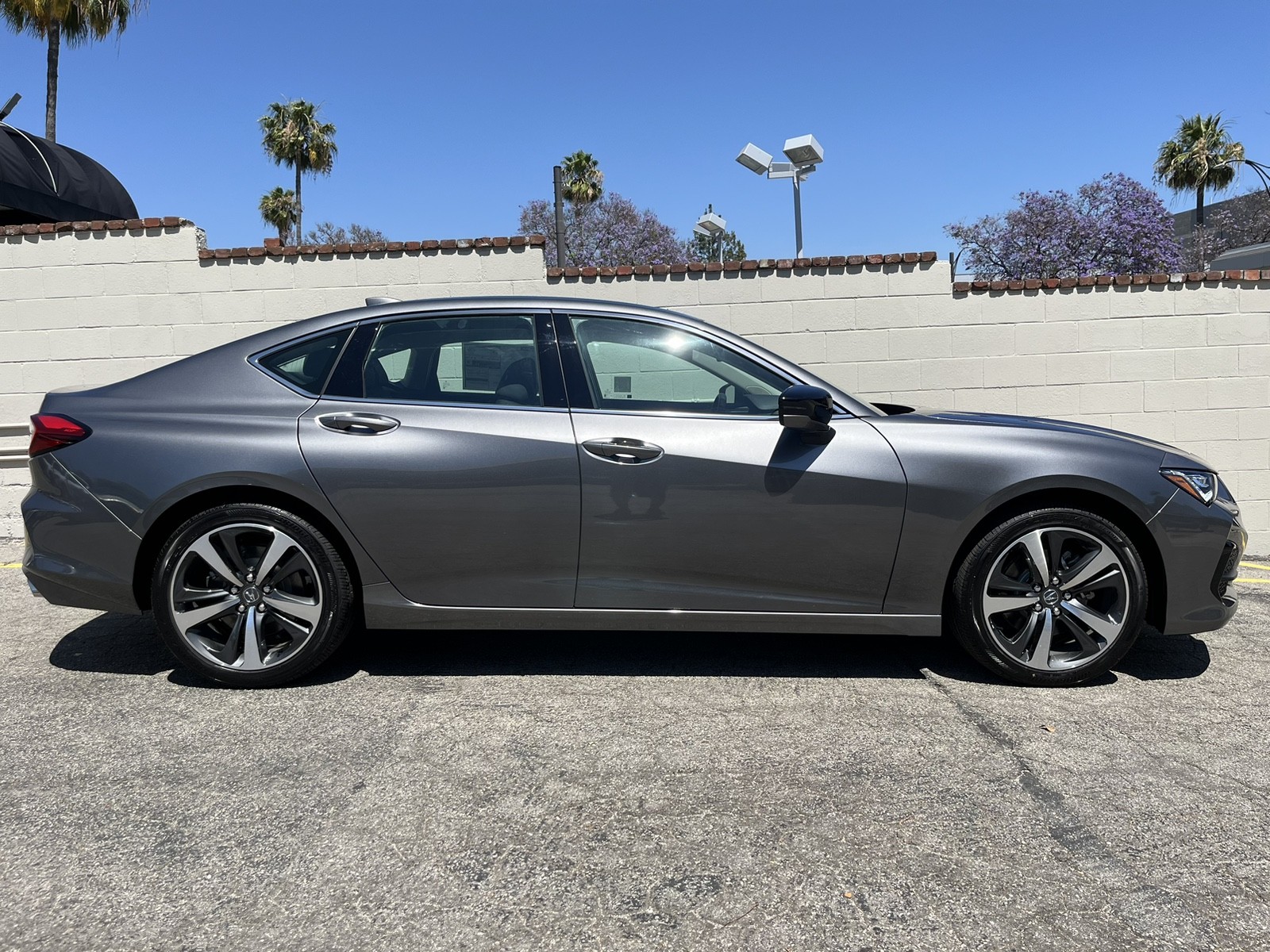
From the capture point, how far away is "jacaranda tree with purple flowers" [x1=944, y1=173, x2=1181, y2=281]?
30.2 meters

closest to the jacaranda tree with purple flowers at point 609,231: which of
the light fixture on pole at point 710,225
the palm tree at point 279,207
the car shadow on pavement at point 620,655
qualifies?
the palm tree at point 279,207

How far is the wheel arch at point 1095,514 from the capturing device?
3721 mm

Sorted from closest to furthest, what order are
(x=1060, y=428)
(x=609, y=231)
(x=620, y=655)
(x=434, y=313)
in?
(x=1060, y=428)
(x=434, y=313)
(x=620, y=655)
(x=609, y=231)

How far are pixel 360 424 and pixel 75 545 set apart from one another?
1232mm

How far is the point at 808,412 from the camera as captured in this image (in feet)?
11.6

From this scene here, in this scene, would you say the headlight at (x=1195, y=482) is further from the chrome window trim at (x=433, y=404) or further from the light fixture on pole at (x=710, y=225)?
the light fixture on pole at (x=710, y=225)

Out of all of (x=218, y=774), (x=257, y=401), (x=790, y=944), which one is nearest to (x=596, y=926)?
(x=790, y=944)

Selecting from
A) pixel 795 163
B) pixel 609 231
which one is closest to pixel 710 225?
pixel 795 163

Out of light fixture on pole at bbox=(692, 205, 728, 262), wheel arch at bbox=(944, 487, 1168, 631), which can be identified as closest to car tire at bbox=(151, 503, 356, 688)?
wheel arch at bbox=(944, 487, 1168, 631)

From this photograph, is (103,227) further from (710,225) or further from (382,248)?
(710,225)

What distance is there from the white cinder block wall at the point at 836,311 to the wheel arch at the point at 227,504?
4009 millimetres

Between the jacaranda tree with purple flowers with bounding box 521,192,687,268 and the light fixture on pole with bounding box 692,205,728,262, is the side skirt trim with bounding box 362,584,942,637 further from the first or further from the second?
the jacaranda tree with purple flowers with bounding box 521,192,687,268

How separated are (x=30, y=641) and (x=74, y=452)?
53.9 inches

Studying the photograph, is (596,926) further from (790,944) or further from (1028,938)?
(1028,938)
